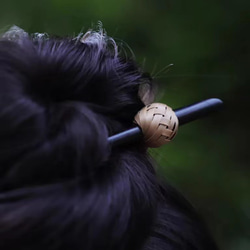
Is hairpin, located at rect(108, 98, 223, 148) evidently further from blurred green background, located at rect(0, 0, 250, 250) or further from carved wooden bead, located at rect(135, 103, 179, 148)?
blurred green background, located at rect(0, 0, 250, 250)

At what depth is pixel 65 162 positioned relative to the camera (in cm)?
64

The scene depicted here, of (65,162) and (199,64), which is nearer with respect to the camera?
(65,162)

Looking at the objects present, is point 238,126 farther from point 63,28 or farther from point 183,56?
point 63,28

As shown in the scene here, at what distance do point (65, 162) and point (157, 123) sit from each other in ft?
0.42

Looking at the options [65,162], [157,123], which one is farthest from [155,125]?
[65,162]

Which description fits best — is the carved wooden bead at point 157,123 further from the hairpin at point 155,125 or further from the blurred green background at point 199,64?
the blurred green background at point 199,64

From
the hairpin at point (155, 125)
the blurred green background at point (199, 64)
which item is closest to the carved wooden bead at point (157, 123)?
the hairpin at point (155, 125)

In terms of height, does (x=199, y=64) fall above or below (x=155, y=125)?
below

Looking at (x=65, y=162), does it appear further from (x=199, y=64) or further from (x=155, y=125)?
(x=199, y=64)

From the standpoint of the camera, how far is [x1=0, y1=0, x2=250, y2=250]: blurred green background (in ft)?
4.50

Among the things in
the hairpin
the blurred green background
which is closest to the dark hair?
the hairpin

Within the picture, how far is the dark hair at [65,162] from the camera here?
2.09ft

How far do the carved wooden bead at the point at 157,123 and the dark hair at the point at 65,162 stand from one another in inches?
1.0

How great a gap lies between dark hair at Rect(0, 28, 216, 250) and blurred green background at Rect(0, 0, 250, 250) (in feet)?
2.04
